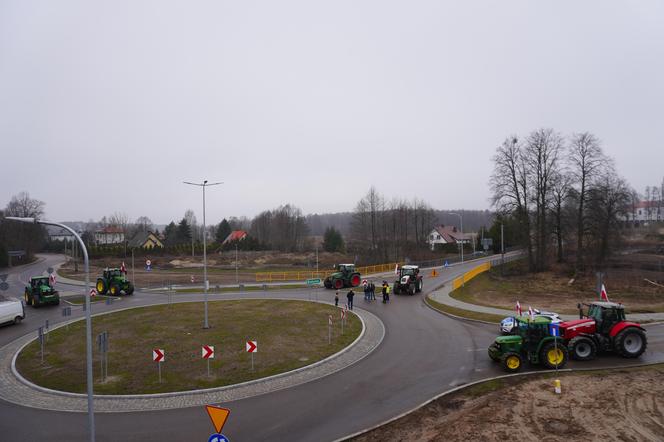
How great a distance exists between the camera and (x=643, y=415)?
9844 mm

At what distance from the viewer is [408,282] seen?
3116cm

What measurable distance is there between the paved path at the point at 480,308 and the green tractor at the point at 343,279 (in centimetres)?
778

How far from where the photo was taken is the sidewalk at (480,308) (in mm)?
20453

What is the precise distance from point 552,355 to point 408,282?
1771 centimetres

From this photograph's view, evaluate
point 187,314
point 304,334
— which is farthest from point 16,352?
point 304,334

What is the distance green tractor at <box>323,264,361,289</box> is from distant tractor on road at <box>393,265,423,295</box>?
4.99 meters

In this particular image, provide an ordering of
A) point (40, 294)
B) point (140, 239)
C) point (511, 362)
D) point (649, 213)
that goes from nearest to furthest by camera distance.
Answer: point (511, 362) < point (40, 294) < point (140, 239) < point (649, 213)

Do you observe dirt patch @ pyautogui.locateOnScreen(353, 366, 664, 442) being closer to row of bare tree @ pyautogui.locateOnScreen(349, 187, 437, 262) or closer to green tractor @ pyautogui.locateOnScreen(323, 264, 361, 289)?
green tractor @ pyautogui.locateOnScreen(323, 264, 361, 289)

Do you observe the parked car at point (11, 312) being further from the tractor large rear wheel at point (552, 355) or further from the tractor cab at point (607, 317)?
the tractor cab at point (607, 317)

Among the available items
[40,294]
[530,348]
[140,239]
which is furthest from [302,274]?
[140,239]

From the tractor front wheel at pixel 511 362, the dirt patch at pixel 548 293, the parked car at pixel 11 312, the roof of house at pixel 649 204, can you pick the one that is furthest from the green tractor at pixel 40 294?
the roof of house at pixel 649 204

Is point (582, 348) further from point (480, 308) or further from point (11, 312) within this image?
point (11, 312)

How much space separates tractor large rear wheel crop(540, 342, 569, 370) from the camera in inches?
526

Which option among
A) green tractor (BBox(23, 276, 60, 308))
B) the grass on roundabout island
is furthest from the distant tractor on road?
green tractor (BBox(23, 276, 60, 308))
